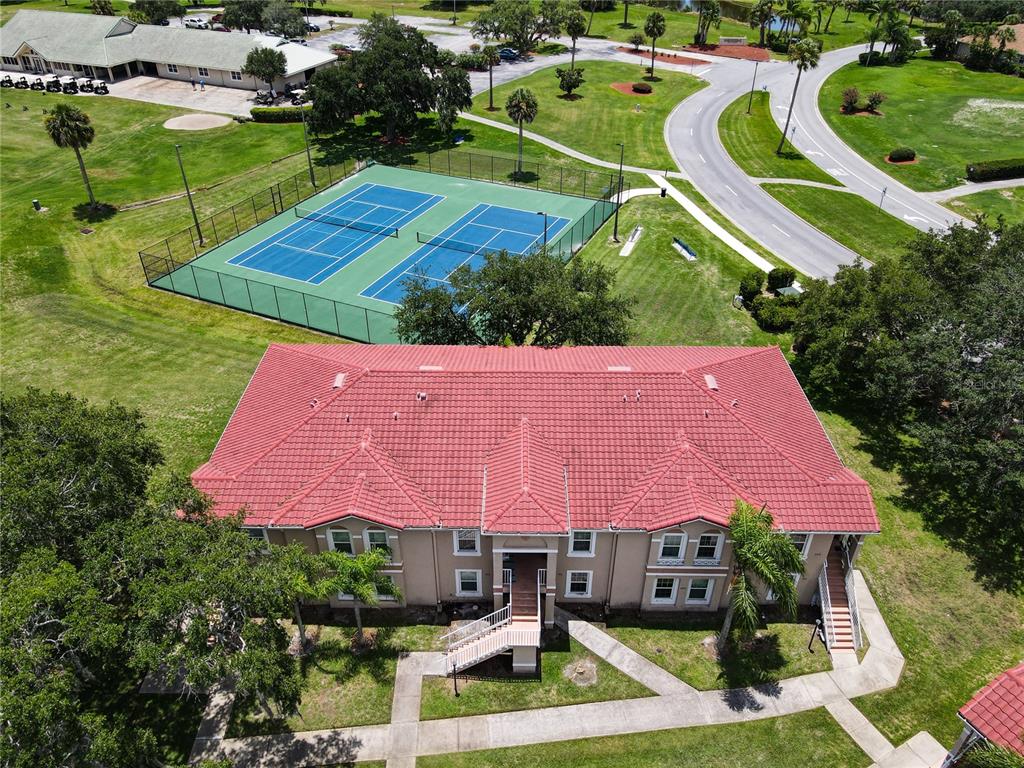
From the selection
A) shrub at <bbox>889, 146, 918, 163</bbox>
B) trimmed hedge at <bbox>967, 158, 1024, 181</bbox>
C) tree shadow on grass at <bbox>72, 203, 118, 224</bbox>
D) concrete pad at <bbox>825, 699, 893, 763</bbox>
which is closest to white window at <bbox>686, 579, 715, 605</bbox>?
concrete pad at <bbox>825, 699, 893, 763</bbox>

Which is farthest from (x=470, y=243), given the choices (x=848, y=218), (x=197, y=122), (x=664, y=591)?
(x=197, y=122)

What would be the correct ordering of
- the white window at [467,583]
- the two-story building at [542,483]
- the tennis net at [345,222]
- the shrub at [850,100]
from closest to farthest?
the two-story building at [542,483], the white window at [467,583], the tennis net at [345,222], the shrub at [850,100]

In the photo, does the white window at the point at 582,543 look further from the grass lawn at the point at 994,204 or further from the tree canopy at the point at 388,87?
the tree canopy at the point at 388,87

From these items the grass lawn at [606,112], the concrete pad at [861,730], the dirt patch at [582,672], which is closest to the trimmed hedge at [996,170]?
the grass lawn at [606,112]

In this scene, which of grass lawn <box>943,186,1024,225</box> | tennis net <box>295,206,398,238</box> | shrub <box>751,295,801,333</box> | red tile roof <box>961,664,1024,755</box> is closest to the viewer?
red tile roof <box>961,664,1024,755</box>

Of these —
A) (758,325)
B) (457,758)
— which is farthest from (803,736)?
(758,325)

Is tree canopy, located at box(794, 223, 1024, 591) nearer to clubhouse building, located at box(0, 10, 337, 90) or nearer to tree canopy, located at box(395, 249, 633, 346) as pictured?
Answer: tree canopy, located at box(395, 249, 633, 346)
